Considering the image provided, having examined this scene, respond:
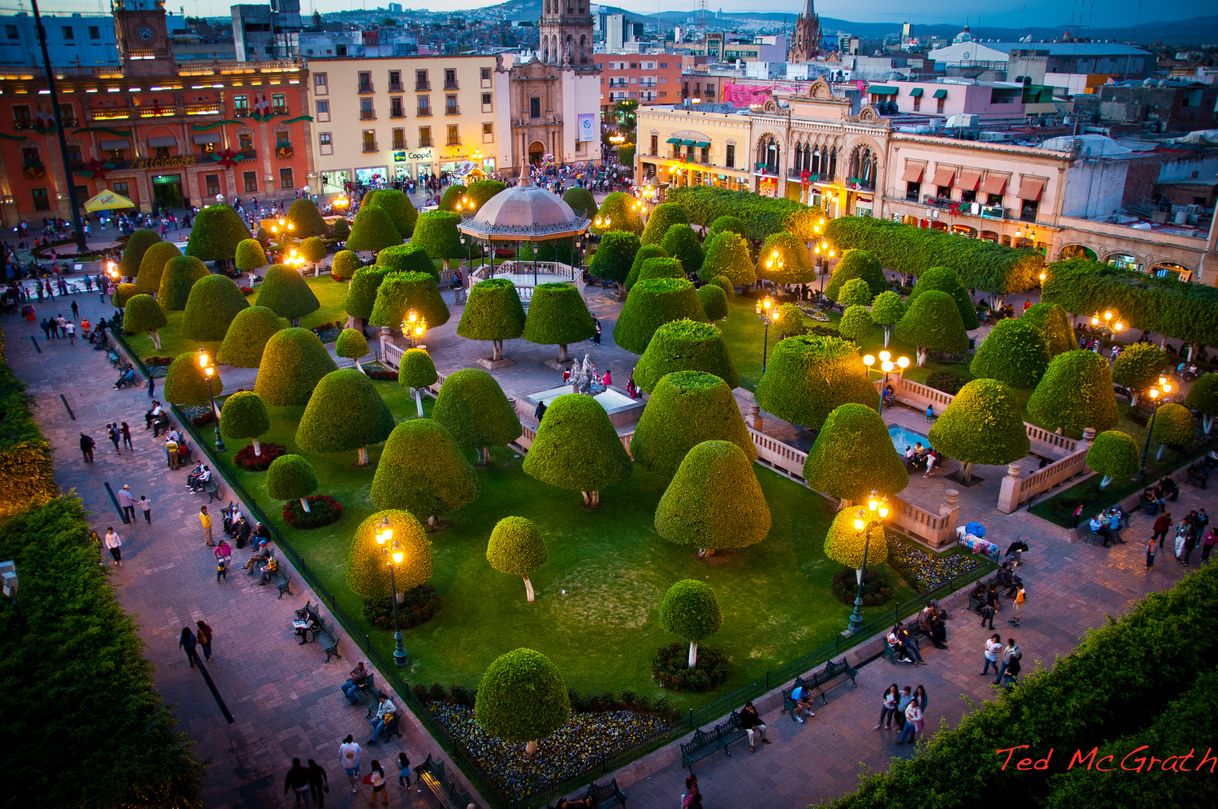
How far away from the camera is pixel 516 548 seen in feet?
84.2

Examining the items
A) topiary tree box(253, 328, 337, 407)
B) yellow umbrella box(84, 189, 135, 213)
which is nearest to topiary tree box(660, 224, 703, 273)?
topiary tree box(253, 328, 337, 407)

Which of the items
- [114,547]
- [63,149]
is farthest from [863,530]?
[63,149]

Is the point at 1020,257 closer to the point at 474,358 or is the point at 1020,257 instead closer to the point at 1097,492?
the point at 1097,492

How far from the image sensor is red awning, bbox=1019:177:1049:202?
56.5 m

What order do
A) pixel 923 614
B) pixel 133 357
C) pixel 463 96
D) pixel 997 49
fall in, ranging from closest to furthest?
pixel 923 614
pixel 133 357
pixel 463 96
pixel 997 49

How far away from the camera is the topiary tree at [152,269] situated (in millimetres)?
52688

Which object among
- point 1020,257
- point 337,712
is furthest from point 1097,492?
point 337,712

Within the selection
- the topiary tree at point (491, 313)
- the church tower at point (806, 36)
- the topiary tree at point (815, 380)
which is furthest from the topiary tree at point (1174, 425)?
the church tower at point (806, 36)

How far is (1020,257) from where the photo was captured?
49750mm

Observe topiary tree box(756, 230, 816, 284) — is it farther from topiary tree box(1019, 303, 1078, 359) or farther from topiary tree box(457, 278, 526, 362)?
topiary tree box(457, 278, 526, 362)

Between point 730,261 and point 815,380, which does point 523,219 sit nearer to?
point 730,261

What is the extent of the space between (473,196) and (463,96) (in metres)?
28.7

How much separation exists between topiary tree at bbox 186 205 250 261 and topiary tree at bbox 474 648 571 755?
153 ft

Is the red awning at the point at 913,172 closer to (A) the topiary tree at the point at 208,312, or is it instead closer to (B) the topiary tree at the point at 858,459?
(B) the topiary tree at the point at 858,459
